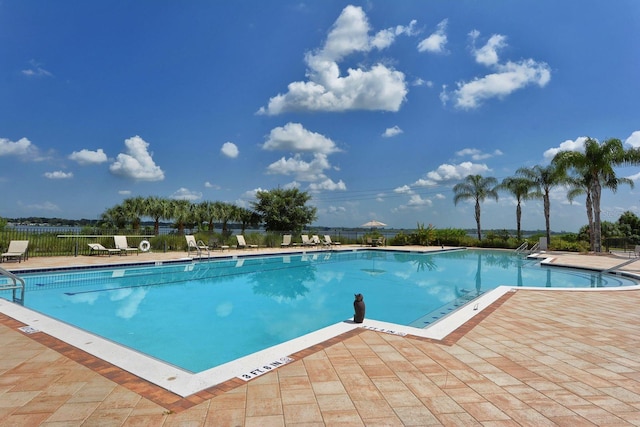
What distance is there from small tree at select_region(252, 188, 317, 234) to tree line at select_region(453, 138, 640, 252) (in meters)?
15.0

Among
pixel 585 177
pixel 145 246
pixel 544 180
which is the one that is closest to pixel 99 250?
pixel 145 246

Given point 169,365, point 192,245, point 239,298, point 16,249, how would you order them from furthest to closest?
1. point 192,245
2. point 16,249
3. point 239,298
4. point 169,365

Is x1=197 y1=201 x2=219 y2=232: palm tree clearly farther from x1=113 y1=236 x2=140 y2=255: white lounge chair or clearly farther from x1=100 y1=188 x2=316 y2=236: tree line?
x1=113 y1=236 x2=140 y2=255: white lounge chair

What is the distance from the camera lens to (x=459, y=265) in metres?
15.1

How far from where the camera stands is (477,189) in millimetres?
26922

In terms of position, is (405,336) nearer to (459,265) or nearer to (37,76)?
(459,265)

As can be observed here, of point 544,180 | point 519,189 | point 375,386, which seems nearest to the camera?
point 375,386

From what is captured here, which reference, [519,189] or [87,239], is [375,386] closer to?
[87,239]

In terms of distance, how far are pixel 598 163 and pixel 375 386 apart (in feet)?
72.6

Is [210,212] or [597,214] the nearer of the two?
[597,214]

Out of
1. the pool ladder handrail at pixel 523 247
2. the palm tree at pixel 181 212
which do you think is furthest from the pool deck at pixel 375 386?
the palm tree at pixel 181 212

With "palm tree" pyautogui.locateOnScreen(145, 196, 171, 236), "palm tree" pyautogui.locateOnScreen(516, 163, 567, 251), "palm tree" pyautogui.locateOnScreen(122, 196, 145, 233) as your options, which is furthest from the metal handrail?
"palm tree" pyautogui.locateOnScreen(122, 196, 145, 233)

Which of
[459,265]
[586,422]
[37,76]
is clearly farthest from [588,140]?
[37,76]

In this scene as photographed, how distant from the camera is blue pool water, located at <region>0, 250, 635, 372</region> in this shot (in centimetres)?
548
